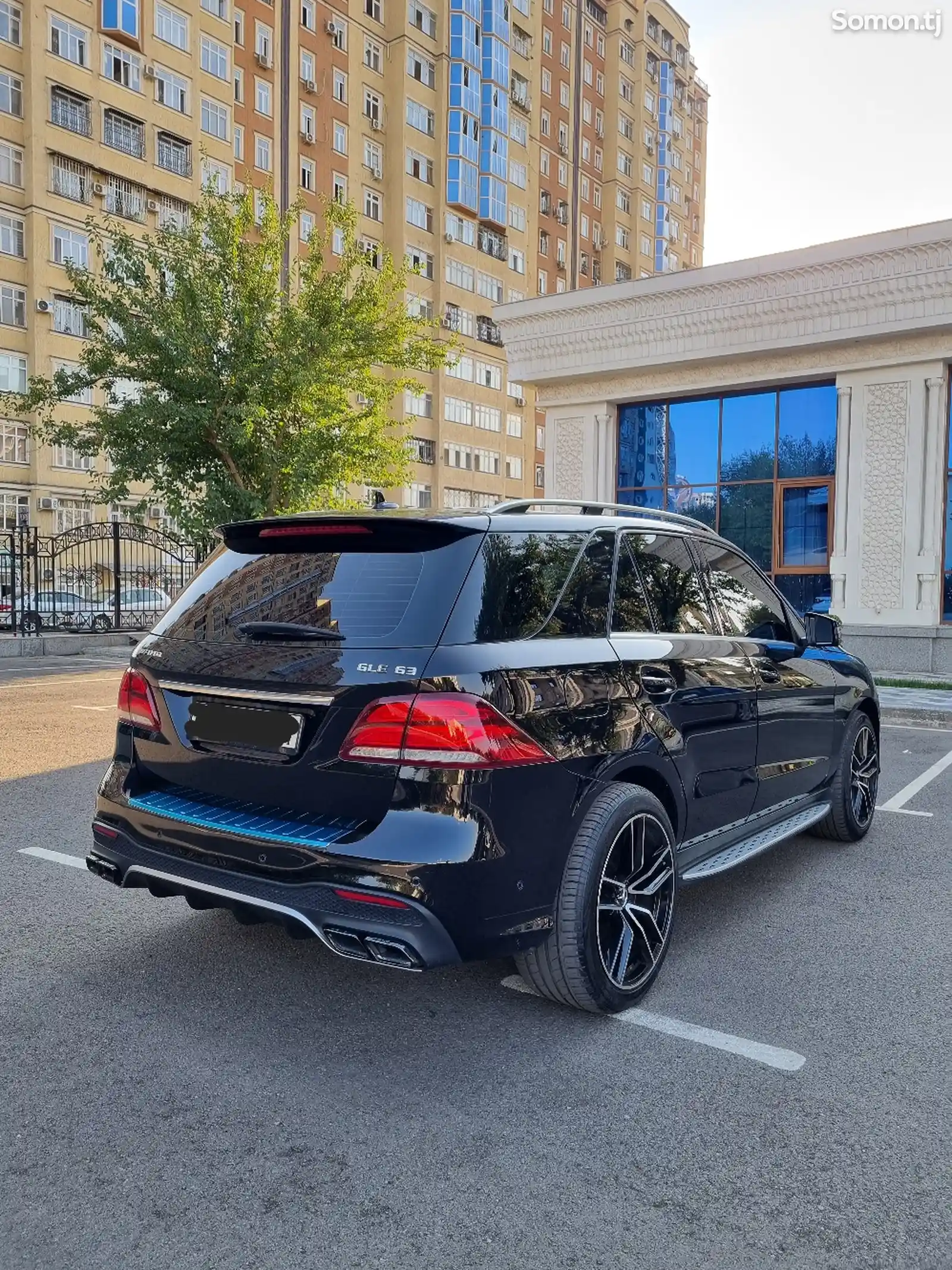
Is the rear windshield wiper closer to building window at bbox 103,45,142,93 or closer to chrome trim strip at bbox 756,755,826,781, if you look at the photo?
chrome trim strip at bbox 756,755,826,781

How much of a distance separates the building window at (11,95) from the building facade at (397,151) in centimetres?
9

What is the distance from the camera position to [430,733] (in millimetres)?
2906

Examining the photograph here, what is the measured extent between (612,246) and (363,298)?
52.5 metres

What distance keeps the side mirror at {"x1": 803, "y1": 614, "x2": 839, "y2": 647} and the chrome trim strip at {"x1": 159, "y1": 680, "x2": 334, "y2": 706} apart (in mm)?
3181

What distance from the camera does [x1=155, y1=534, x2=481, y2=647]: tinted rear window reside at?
307 centimetres

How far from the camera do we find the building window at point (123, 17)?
125 ft

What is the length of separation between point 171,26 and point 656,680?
47.1m

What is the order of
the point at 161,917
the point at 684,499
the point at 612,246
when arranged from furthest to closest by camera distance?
the point at 612,246, the point at 684,499, the point at 161,917

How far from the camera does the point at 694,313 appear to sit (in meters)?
17.3

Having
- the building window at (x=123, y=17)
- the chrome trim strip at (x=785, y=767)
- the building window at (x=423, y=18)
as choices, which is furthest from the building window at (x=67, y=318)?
the chrome trim strip at (x=785, y=767)

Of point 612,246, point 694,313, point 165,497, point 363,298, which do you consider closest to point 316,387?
point 363,298

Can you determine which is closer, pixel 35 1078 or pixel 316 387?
pixel 35 1078

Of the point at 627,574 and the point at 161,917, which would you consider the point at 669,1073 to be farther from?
the point at 161,917

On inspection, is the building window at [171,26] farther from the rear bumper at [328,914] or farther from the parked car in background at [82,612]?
the rear bumper at [328,914]
